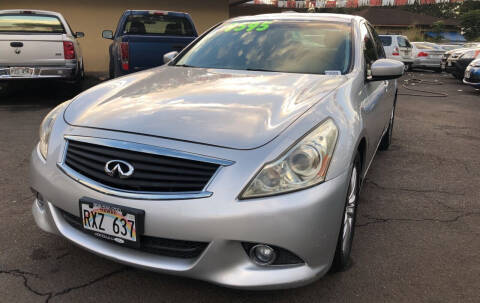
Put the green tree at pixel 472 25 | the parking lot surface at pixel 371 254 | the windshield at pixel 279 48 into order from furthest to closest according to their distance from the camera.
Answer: the green tree at pixel 472 25
the windshield at pixel 279 48
the parking lot surface at pixel 371 254

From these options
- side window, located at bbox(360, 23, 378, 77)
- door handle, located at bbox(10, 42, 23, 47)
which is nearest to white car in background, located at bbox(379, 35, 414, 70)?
door handle, located at bbox(10, 42, 23, 47)

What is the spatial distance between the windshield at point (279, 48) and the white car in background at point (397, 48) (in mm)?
15457

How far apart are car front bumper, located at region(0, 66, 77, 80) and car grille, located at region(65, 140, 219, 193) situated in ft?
19.8

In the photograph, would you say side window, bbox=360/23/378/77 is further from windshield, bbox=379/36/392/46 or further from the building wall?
windshield, bbox=379/36/392/46

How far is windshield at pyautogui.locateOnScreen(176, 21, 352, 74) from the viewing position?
334cm

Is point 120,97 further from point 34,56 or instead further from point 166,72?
point 34,56

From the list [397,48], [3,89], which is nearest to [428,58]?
[397,48]

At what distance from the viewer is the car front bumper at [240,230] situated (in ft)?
6.33

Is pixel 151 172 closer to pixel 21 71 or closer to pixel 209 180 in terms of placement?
pixel 209 180

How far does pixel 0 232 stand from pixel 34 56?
522cm

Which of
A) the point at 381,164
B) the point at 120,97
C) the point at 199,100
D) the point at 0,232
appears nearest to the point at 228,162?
the point at 199,100

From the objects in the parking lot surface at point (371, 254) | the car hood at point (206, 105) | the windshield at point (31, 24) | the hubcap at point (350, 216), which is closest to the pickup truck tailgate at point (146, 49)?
the windshield at point (31, 24)

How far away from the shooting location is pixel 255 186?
6.48ft

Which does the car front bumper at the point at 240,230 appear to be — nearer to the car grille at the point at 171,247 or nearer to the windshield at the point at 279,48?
the car grille at the point at 171,247
